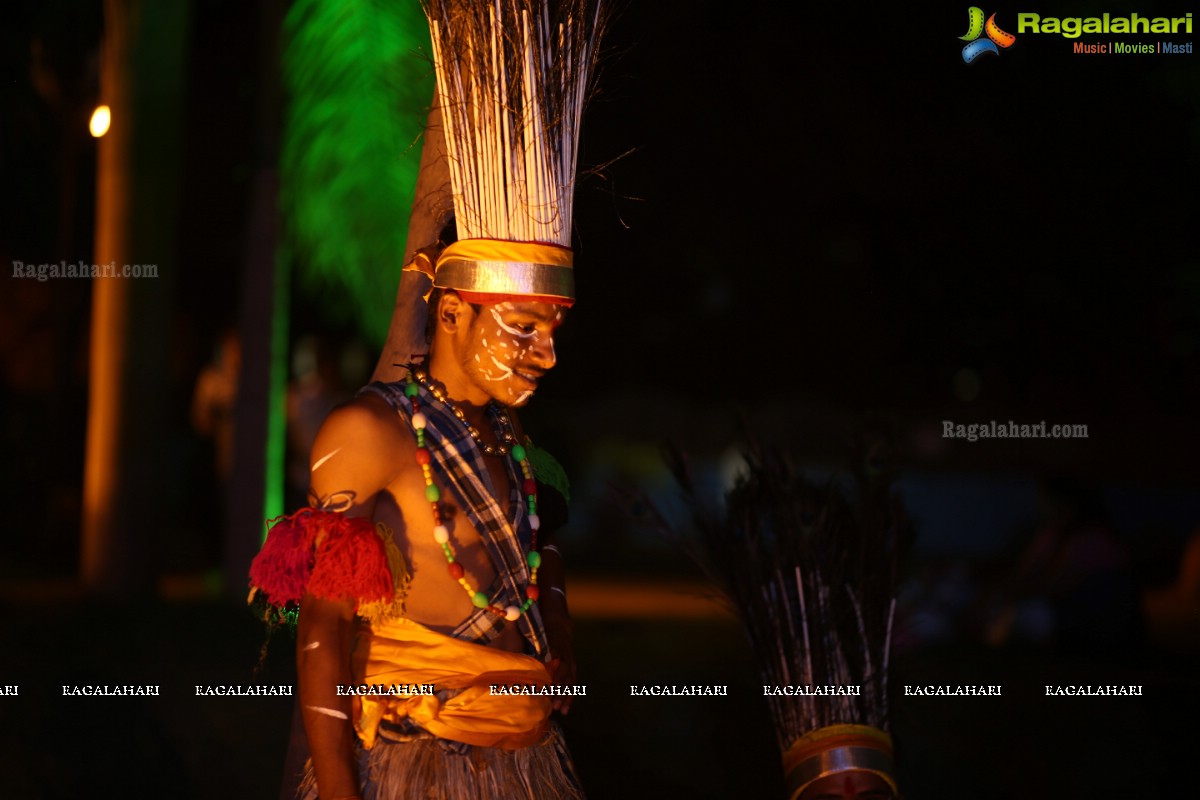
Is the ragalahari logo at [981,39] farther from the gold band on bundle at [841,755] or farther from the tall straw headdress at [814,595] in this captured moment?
the gold band on bundle at [841,755]

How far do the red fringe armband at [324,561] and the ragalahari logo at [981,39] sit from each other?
17.1 feet

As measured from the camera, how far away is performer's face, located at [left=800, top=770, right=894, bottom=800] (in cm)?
366

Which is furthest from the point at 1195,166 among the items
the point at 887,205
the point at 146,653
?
the point at 146,653

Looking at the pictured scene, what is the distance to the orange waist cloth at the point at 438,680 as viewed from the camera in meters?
3.07

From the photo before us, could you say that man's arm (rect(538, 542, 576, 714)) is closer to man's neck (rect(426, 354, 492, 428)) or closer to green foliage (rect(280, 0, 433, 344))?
man's neck (rect(426, 354, 492, 428))

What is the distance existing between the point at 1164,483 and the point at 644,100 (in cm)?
963

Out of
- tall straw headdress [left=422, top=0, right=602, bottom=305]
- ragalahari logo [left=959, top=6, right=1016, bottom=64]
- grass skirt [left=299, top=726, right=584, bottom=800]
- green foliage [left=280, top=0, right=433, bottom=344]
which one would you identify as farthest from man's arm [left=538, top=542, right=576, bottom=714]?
ragalahari logo [left=959, top=6, right=1016, bottom=64]

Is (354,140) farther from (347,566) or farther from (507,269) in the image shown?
(347,566)

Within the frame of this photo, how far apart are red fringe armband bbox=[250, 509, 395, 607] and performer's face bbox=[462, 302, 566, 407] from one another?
461mm

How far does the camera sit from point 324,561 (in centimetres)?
288

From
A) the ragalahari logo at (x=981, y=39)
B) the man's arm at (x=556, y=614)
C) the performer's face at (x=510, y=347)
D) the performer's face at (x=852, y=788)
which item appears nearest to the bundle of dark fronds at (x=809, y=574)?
the performer's face at (x=852, y=788)

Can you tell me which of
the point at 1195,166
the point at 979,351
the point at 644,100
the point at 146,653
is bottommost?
the point at 146,653

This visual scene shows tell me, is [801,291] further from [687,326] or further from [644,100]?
[644,100]

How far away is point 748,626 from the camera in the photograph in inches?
165
